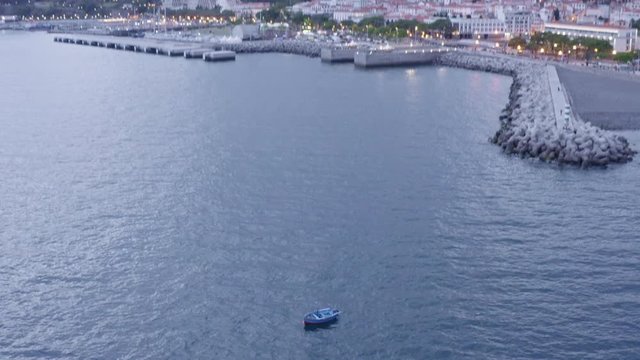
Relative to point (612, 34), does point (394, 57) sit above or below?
below

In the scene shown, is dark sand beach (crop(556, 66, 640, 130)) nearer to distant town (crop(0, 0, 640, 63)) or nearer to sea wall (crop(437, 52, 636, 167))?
sea wall (crop(437, 52, 636, 167))

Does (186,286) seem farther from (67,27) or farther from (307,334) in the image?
(67,27)

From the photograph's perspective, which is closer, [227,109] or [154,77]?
[227,109]

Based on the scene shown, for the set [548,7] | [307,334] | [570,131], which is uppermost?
[548,7]

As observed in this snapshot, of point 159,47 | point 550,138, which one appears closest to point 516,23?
point 159,47

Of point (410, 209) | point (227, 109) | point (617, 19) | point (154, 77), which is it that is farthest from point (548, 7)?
point (410, 209)

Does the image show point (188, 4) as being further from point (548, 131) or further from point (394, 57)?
point (548, 131)

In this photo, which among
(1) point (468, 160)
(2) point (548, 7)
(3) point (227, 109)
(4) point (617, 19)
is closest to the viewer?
(1) point (468, 160)
